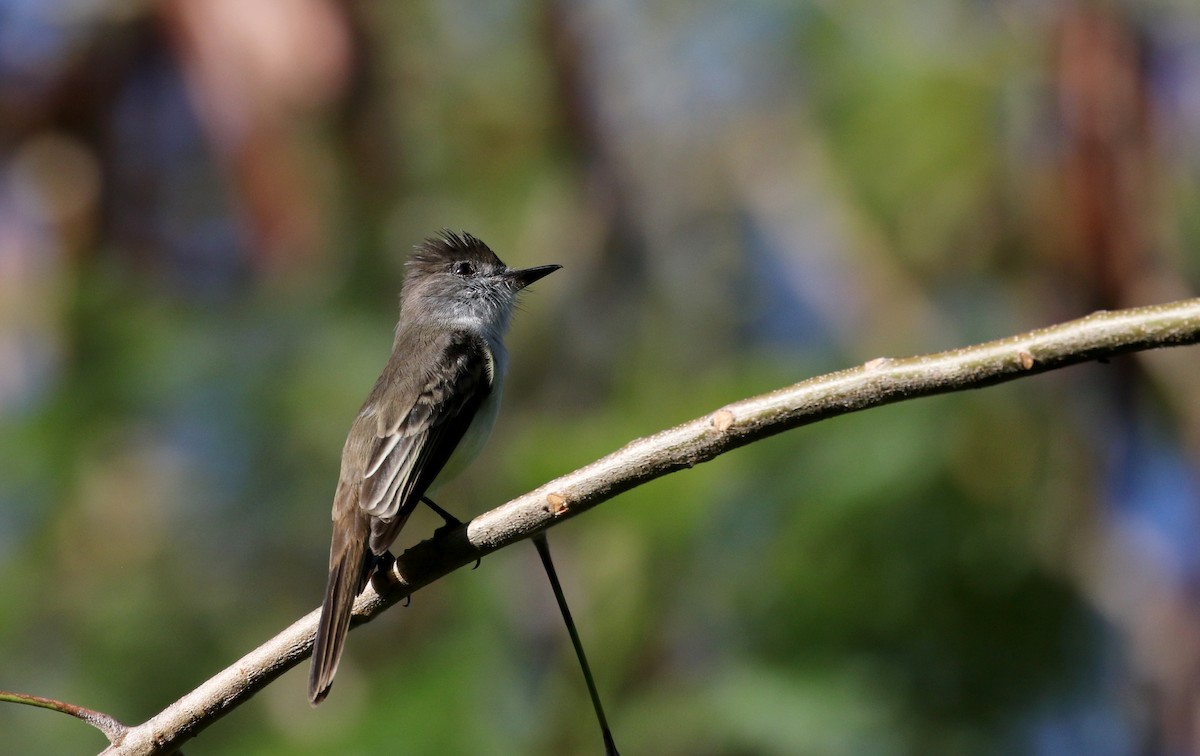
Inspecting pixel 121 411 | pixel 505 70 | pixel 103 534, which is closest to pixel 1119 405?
pixel 505 70

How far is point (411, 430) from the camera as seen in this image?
3475mm

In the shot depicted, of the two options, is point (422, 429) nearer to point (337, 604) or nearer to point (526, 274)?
point (337, 604)

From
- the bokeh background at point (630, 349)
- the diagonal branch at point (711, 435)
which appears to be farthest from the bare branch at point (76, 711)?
the bokeh background at point (630, 349)

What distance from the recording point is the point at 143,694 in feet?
18.5

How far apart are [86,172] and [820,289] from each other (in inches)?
141

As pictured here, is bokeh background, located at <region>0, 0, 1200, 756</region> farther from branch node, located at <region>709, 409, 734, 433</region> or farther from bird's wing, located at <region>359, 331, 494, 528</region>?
branch node, located at <region>709, 409, 734, 433</region>

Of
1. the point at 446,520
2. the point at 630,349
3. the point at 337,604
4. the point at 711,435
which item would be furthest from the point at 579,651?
the point at 630,349

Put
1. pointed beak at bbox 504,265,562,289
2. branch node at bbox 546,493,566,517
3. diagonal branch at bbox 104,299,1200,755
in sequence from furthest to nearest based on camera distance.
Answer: pointed beak at bbox 504,265,562,289
branch node at bbox 546,493,566,517
diagonal branch at bbox 104,299,1200,755

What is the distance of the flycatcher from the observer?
2775 mm

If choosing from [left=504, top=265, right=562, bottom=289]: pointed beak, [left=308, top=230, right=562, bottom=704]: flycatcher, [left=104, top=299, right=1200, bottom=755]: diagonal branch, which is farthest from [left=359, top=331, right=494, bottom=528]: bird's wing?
[left=104, top=299, right=1200, bottom=755]: diagonal branch

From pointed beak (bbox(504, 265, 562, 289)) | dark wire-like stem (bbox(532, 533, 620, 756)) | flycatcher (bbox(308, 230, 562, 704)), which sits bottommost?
dark wire-like stem (bbox(532, 533, 620, 756))

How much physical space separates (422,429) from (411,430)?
31 mm

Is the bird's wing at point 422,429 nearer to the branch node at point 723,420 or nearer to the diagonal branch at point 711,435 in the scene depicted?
the diagonal branch at point 711,435

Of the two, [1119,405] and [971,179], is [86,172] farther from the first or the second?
[1119,405]
